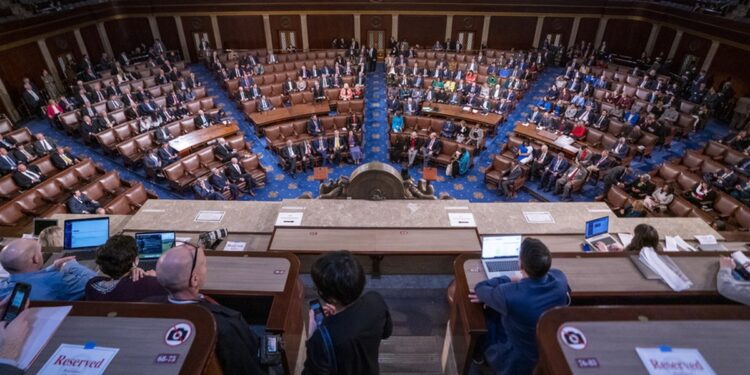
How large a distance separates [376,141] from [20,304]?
11213 mm

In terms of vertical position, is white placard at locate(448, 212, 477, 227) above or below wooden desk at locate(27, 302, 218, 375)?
below

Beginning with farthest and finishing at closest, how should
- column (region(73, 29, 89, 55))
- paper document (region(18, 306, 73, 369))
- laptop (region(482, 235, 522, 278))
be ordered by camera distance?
column (region(73, 29, 89, 55)) < laptop (region(482, 235, 522, 278)) < paper document (region(18, 306, 73, 369))

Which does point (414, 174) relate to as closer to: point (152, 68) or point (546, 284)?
point (546, 284)

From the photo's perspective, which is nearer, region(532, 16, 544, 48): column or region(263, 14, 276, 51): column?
region(263, 14, 276, 51): column

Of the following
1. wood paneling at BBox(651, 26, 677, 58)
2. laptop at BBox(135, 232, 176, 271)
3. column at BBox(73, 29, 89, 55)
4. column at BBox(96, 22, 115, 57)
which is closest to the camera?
laptop at BBox(135, 232, 176, 271)

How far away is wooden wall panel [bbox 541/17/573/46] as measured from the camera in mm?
20078

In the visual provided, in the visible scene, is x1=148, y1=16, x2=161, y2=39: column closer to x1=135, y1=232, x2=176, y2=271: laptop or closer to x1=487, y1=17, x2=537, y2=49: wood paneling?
x1=487, y1=17, x2=537, y2=49: wood paneling

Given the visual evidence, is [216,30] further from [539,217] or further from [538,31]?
[539,217]

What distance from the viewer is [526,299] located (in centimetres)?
254

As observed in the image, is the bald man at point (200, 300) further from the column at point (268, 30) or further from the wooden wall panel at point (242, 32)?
the wooden wall panel at point (242, 32)

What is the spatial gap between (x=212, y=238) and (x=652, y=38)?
73.2 feet

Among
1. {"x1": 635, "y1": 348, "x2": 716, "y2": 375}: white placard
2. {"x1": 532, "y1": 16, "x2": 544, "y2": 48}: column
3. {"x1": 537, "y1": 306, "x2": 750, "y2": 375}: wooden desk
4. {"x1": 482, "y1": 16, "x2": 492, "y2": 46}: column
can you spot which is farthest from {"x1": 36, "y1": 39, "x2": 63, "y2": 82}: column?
{"x1": 532, "y1": 16, "x2": 544, "y2": 48}: column

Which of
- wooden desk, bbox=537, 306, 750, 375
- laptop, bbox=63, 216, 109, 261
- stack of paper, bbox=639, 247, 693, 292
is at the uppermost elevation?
wooden desk, bbox=537, 306, 750, 375

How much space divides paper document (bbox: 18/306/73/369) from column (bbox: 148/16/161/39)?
21.5 m
